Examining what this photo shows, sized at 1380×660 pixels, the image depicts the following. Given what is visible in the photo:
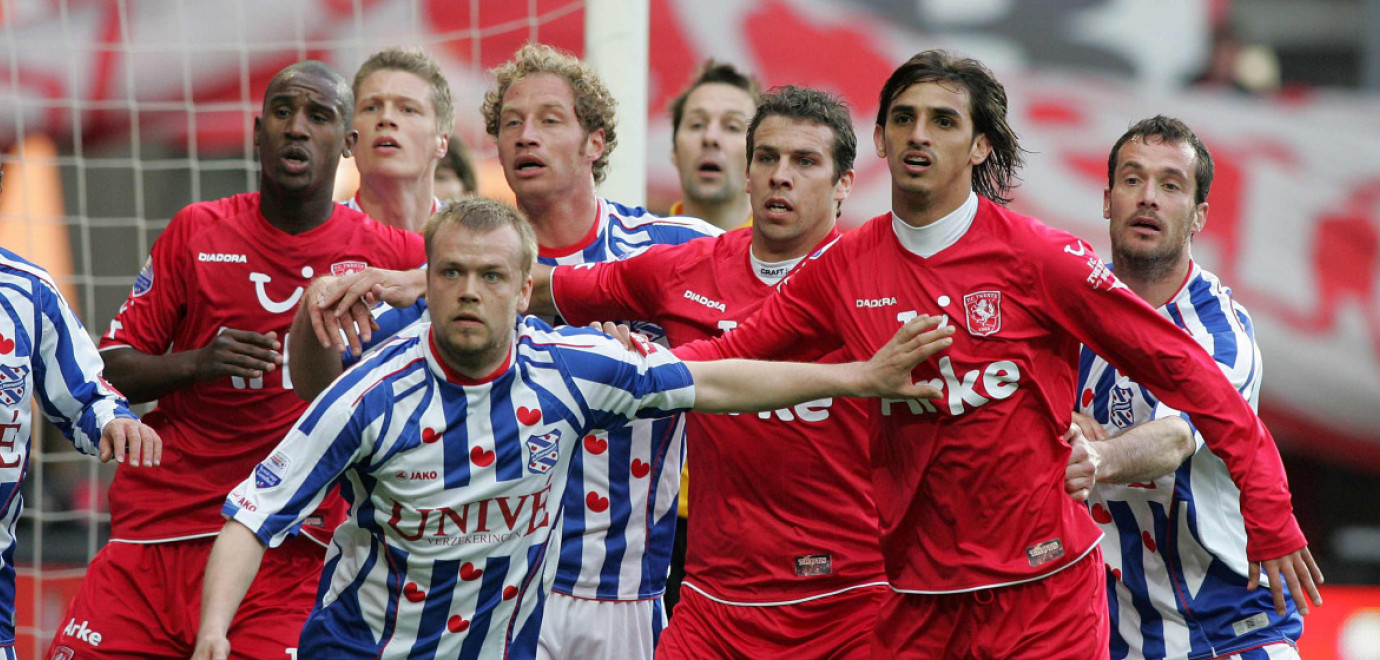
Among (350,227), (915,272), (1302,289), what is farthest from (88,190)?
(1302,289)

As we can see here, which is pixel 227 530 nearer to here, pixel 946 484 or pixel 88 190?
pixel 946 484

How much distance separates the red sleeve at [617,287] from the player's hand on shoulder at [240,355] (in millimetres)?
927

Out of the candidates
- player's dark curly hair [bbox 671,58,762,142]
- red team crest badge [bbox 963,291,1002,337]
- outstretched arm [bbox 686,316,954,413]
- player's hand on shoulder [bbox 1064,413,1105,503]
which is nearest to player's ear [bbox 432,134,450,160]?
player's dark curly hair [bbox 671,58,762,142]

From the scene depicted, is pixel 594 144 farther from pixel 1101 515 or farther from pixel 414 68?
pixel 1101 515

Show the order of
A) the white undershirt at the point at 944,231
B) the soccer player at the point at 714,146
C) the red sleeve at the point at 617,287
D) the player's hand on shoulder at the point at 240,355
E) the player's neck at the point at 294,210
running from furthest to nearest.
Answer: the soccer player at the point at 714,146 → the player's neck at the point at 294,210 → the red sleeve at the point at 617,287 → the player's hand on shoulder at the point at 240,355 → the white undershirt at the point at 944,231

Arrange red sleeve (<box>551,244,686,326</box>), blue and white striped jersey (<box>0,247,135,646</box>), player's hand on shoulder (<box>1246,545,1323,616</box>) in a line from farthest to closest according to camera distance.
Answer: red sleeve (<box>551,244,686,326</box>) → blue and white striped jersey (<box>0,247,135,646</box>) → player's hand on shoulder (<box>1246,545,1323,616</box>)

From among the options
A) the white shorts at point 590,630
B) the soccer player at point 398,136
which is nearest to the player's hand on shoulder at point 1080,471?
the white shorts at point 590,630

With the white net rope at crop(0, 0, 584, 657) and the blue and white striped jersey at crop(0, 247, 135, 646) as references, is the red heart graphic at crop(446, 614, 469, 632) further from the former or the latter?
the white net rope at crop(0, 0, 584, 657)

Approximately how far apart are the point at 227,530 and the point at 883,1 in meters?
6.99

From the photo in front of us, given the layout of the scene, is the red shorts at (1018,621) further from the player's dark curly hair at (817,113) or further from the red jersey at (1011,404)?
the player's dark curly hair at (817,113)

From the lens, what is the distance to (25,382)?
4.64 metres

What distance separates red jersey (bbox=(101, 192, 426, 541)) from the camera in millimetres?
5031

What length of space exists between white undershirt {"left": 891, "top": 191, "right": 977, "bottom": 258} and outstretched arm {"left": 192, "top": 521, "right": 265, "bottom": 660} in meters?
1.84

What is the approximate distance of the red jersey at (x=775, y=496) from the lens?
467 centimetres
